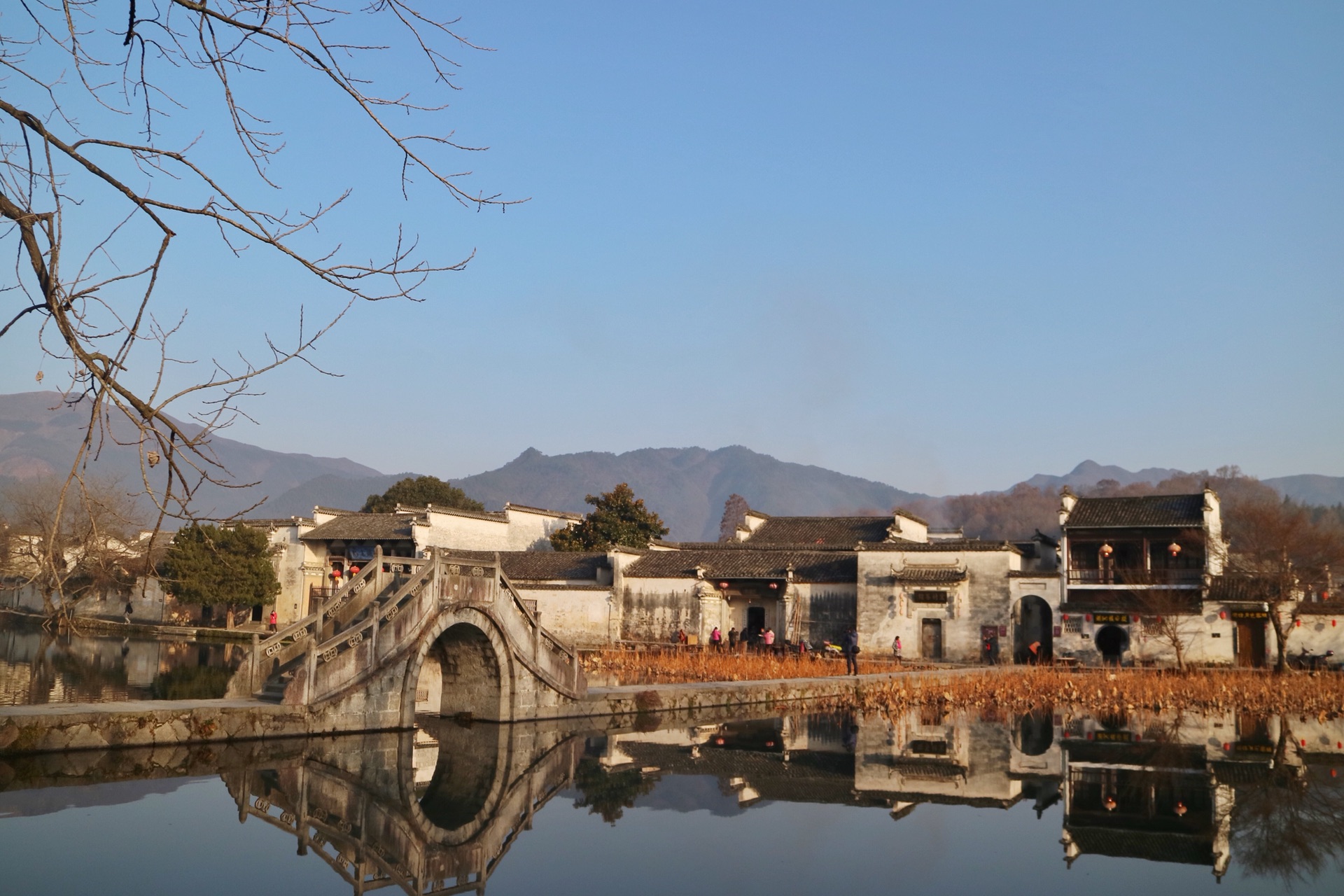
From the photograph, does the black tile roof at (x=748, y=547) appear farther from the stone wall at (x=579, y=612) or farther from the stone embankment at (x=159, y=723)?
the stone embankment at (x=159, y=723)

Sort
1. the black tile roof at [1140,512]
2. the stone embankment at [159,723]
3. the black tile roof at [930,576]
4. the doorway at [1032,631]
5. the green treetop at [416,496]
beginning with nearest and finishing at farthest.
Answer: the stone embankment at [159,723] < the black tile roof at [1140,512] < the doorway at [1032,631] < the black tile roof at [930,576] < the green treetop at [416,496]

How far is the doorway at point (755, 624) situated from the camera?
37062mm

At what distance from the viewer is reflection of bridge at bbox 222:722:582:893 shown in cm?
919

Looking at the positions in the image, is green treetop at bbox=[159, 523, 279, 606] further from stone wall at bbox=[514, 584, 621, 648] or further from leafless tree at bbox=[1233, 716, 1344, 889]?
leafless tree at bbox=[1233, 716, 1344, 889]

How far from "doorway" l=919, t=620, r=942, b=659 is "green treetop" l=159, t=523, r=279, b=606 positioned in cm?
2477

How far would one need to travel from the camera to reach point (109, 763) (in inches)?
467

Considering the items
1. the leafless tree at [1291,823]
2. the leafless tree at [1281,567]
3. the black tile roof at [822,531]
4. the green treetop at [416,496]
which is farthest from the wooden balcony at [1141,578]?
the green treetop at [416,496]

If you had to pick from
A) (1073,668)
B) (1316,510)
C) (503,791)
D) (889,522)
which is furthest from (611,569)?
(1316,510)

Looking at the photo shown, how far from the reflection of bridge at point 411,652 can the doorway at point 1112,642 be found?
70.6ft

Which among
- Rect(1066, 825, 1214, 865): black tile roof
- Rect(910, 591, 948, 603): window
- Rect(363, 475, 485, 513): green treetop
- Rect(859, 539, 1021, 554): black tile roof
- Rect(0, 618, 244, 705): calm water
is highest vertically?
Rect(363, 475, 485, 513): green treetop

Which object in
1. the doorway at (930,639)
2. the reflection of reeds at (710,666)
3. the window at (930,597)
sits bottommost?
the reflection of reeds at (710,666)

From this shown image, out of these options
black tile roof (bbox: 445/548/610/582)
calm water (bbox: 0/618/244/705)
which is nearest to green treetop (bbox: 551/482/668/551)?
black tile roof (bbox: 445/548/610/582)

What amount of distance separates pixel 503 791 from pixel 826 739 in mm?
6646

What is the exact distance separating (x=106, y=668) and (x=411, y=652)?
46.0ft
